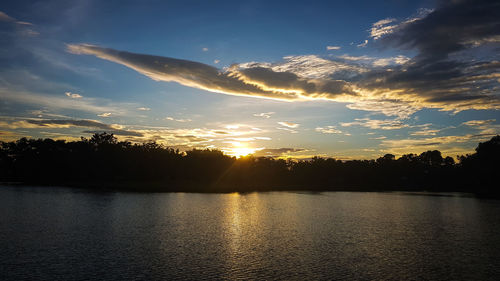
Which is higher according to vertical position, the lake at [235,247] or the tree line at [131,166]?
the tree line at [131,166]

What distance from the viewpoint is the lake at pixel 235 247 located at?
23.7 meters

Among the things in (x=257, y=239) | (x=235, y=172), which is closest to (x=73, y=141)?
(x=235, y=172)

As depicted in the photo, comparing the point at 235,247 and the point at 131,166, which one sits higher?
the point at 131,166

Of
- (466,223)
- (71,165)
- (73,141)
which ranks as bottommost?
(466,223)

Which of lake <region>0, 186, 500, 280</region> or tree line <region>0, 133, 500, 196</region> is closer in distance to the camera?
lake <region>0, 186, 500, 280</region>

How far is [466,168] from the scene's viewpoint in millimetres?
176125

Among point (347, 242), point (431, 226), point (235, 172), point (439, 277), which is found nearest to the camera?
point (439, 277)

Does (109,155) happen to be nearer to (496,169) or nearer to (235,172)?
(235,172)

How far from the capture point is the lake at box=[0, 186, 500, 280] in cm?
2367

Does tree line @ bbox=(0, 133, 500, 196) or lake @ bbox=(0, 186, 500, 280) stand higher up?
tree line @ bbox=(0, 133, 500, 196)

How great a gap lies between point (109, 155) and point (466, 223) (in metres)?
144

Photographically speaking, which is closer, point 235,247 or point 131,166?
point 235,247

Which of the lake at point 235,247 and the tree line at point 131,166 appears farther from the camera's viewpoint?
the tree line at point 131,166

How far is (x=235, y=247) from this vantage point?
31.5 meters
